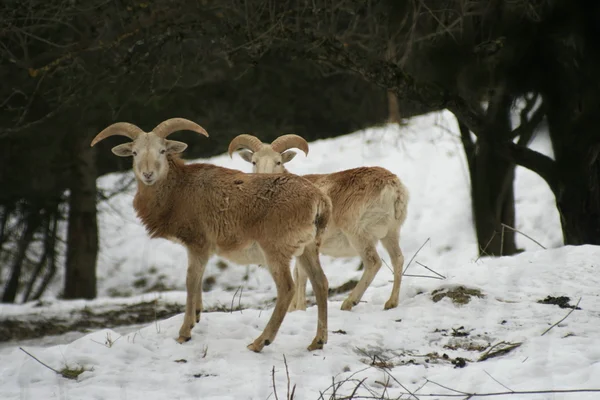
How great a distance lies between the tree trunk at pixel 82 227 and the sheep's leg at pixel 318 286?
8292mm

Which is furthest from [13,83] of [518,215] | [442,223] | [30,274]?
[518,215]

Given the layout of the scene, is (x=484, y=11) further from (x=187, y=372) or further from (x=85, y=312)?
(x=85, y=312)

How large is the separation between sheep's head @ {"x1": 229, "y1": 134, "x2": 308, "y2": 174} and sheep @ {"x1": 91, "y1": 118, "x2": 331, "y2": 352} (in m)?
1.80

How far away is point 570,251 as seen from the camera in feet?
28.4

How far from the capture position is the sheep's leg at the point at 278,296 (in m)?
6.45

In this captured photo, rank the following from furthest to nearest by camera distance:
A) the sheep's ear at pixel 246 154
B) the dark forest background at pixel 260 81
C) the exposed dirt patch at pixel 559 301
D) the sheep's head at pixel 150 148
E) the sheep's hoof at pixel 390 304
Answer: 1. the sheep's ear at pixel 246 154
2. the dark forest background at pixel 260 81
3. the sheep's hoof at pixel 390 304
4. the sheep's head at pixel 150 148
5. the exposed dirt patch at pixel 559 301

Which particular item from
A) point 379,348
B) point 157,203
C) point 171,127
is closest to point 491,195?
point 379,348

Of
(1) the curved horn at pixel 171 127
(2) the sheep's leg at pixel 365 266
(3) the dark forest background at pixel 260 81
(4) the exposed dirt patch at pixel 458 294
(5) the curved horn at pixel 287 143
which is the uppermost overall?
(3) the dark forest background at pixel 260 81

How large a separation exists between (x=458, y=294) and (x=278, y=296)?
2.17 m

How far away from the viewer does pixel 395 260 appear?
8375 millimetres

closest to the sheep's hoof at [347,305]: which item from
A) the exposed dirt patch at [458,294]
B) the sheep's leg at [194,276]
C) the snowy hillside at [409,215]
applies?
the exposed dirt patch at [458,294]

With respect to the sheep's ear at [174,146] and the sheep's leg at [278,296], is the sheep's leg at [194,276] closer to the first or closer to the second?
the sheep's leg at [278,296]

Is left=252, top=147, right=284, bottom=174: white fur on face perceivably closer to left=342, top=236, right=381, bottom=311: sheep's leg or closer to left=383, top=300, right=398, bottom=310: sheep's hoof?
left=342, top=236, right=381, bottom=311: sheep's leg

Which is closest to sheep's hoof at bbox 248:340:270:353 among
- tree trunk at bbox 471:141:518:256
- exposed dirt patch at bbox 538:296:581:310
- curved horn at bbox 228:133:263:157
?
exposed dirt patch at bbox 538:296:581:310
